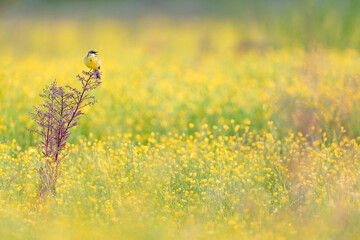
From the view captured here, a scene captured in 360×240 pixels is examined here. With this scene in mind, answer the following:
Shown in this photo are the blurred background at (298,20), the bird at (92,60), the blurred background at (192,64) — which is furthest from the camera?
the blurred background at (298,20)

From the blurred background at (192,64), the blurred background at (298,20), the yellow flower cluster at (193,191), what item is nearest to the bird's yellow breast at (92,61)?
the yellow flower cluster at (193,191)

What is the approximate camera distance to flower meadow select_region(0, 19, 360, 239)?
3404mm

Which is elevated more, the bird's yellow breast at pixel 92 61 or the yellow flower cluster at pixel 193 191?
the bird's yellow breast at pixel 92 61

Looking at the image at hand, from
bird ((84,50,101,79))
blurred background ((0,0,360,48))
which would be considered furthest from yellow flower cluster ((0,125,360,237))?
blurred background ((0,0,360,48))

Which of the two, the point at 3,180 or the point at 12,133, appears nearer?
the point at 3,180

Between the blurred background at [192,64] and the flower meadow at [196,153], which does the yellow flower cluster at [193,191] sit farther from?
the blurred background at [192,64]

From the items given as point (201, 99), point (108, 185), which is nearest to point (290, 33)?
point (201, 99)

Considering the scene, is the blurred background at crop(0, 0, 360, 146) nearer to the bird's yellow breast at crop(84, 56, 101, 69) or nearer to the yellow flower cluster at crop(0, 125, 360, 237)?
the yellow flower cluster at crop(0, 125, 360, 237)

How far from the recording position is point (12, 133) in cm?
566

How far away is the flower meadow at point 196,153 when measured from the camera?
3.40 metres

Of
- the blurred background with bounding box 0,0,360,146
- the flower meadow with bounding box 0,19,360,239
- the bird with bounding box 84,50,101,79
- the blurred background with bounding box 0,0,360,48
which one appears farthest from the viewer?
the blurred background with bounding box 0,0,360,48

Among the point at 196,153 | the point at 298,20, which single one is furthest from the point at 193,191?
the point at 298,20

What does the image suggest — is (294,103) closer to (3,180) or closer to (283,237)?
(283,237)

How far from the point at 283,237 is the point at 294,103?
11.0 feet
